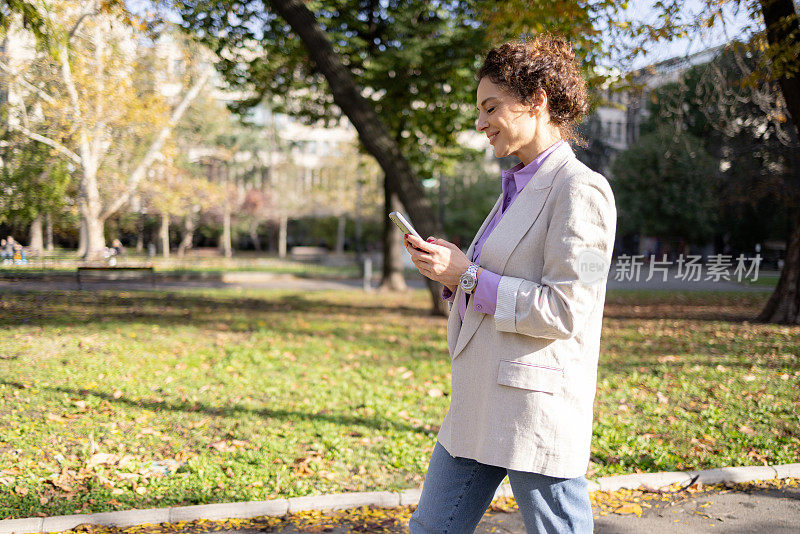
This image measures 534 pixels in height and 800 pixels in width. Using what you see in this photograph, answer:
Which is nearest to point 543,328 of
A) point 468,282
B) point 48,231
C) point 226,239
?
point 468,282

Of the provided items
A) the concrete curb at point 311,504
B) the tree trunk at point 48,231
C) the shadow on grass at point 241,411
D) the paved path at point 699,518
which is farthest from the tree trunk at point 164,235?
the paved path at point 699,518

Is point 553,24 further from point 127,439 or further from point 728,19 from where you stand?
point 127,439

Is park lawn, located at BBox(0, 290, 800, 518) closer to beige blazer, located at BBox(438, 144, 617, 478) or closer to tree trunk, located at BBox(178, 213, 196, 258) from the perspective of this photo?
tree trunk, located at BBox(178, 213, 196, 258)

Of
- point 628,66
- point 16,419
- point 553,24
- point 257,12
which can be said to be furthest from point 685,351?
point 257,12

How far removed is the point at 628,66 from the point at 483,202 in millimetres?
25421

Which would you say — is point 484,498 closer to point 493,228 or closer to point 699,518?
point 493,228

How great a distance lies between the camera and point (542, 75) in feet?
6.14

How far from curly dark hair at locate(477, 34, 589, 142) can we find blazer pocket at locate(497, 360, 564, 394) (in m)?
0.77

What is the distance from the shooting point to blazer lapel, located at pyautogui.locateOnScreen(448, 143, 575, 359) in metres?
1.83

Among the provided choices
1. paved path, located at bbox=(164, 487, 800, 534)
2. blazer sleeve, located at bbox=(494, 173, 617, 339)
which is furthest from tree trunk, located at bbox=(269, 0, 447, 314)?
blazer sleeve, located at bbox=(494, 173, 617, 339)

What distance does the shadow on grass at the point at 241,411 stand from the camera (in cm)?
518

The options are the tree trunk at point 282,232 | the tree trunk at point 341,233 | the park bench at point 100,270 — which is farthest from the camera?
the tree trunk at point 341,233

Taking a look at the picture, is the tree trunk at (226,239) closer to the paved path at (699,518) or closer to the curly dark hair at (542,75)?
the paved path at (699,518)

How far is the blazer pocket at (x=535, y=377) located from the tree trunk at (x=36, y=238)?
7.15 m
